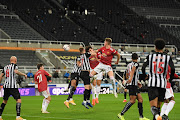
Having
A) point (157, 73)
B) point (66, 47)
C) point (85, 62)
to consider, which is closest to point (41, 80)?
point (85, 62)

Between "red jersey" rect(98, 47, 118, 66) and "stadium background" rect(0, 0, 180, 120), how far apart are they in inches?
675

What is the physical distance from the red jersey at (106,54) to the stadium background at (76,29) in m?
17.1

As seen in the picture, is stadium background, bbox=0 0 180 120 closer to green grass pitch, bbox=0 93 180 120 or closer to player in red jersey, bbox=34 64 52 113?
green grass pitch, bbox=0 93 180 120

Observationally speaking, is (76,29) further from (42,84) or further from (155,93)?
(155,93)

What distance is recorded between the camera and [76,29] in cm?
5069

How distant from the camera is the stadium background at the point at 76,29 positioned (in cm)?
4131

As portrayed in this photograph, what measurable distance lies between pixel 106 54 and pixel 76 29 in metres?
34.7

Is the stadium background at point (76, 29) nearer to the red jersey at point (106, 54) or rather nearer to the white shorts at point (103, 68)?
the white shorts at point (103, 68)

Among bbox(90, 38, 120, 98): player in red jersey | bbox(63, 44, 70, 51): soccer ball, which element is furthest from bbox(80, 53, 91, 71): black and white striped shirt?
bbox(63, 44, 70, 51): soccer ball

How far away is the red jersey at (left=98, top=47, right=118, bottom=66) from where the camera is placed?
53.1ft

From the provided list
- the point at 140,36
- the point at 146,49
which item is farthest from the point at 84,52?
the point at 140,36

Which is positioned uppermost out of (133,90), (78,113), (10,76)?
(10,76)

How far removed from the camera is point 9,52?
41.3 meters

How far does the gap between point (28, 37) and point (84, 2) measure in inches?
556
